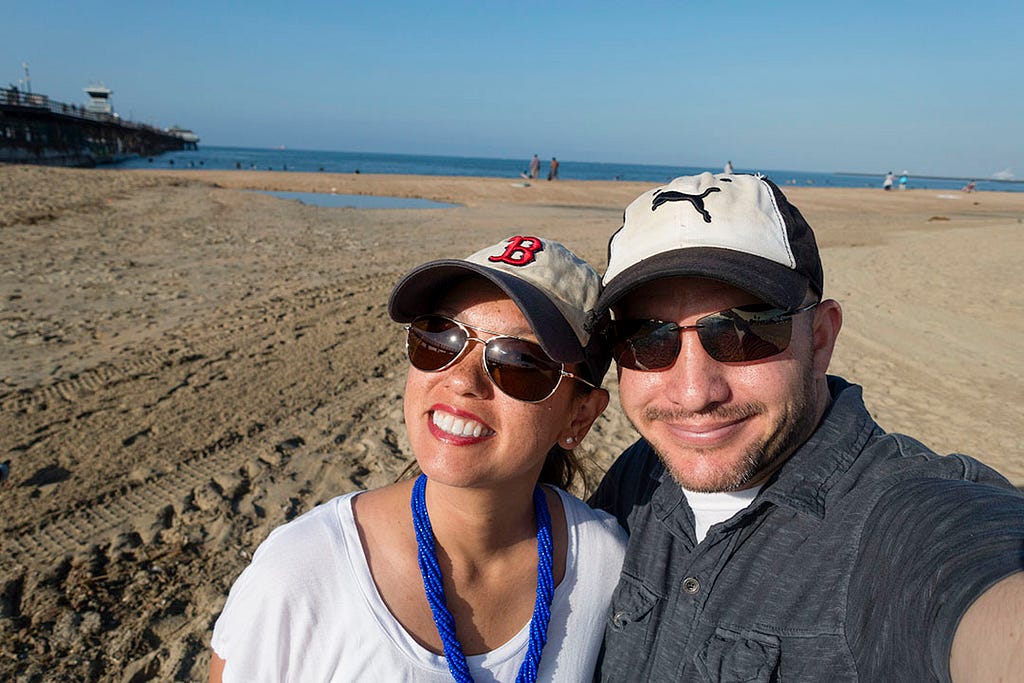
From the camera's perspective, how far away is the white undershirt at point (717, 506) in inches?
69.3

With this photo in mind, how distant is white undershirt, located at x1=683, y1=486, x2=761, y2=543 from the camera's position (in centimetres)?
176

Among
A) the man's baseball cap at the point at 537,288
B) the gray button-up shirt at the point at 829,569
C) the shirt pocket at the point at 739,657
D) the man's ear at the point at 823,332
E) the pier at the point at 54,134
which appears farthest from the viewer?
the pier at the point at 54,134

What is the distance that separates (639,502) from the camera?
2084 mm

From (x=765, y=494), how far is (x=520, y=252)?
874 millimetres

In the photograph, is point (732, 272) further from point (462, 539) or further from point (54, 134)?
point (54, 134)

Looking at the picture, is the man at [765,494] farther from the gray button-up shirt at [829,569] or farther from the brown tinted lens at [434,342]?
the brown tinted lens at [434,342]

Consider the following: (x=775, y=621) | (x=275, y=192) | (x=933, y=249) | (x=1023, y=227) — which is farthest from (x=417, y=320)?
(x=275, y=192)

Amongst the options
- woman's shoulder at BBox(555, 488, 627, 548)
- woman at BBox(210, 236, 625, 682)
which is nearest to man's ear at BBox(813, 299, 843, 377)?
woman at BBox(210, 236, 625, 682)

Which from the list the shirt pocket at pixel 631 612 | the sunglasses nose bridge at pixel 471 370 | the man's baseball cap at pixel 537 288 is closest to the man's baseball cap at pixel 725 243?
the man's baseball cap at pixel 537 288

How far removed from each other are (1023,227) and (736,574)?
22256 millimetres

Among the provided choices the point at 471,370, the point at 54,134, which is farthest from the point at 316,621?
the point at 54,134

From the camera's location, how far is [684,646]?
1588 mm

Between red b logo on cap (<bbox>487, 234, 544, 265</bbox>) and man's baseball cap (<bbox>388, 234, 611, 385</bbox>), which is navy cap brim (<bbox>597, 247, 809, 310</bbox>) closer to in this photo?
man's baseball cap (<bbox>388, 234, 611, 385</bbox>)

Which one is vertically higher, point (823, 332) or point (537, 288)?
point (537, 288)
